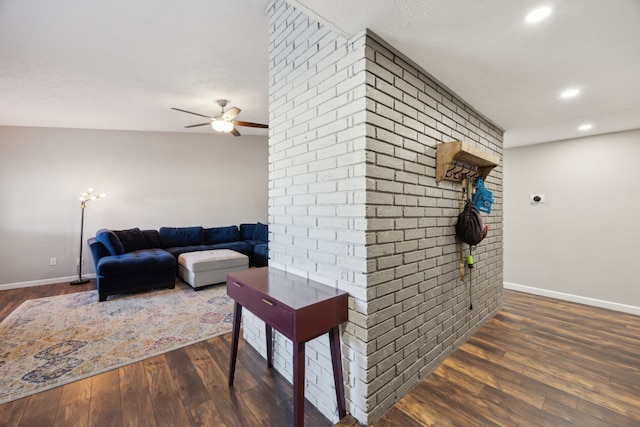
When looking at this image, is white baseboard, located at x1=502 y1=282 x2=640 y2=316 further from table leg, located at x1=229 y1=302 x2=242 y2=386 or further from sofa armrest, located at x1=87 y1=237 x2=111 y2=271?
sofa armrest, located at x1=87 y1=237 x2=111 y2=271

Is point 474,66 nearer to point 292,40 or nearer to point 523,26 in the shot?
point 523,26

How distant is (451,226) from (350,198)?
1130 millimetres

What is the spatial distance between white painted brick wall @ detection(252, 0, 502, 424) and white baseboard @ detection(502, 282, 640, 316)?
8.19 feet

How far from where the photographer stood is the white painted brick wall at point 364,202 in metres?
1.49

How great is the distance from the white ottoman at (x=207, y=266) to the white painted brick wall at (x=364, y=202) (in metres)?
2.14

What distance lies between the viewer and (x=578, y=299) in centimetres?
351

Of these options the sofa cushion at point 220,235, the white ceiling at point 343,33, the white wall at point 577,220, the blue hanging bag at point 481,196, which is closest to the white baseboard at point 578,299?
the white wall at point 577,220

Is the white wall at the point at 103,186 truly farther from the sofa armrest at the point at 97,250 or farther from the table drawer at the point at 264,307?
the table drawer at the point at 264,307

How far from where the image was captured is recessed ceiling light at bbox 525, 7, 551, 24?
53.2 inches

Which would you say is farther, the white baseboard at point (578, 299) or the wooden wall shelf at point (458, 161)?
the white baseboard at point (578, 299)

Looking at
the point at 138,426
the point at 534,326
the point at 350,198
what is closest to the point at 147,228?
the point at 138,426

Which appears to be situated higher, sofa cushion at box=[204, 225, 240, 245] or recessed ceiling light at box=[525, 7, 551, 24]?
recessed ceiling light at box=[525, 7, 551, 24]

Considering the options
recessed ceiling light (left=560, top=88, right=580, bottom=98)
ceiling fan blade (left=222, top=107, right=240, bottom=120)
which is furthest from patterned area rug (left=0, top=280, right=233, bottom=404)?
recessed ceiling light (left=560, top=88, right=580, bottom=98)

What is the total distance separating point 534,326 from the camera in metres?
2.77
